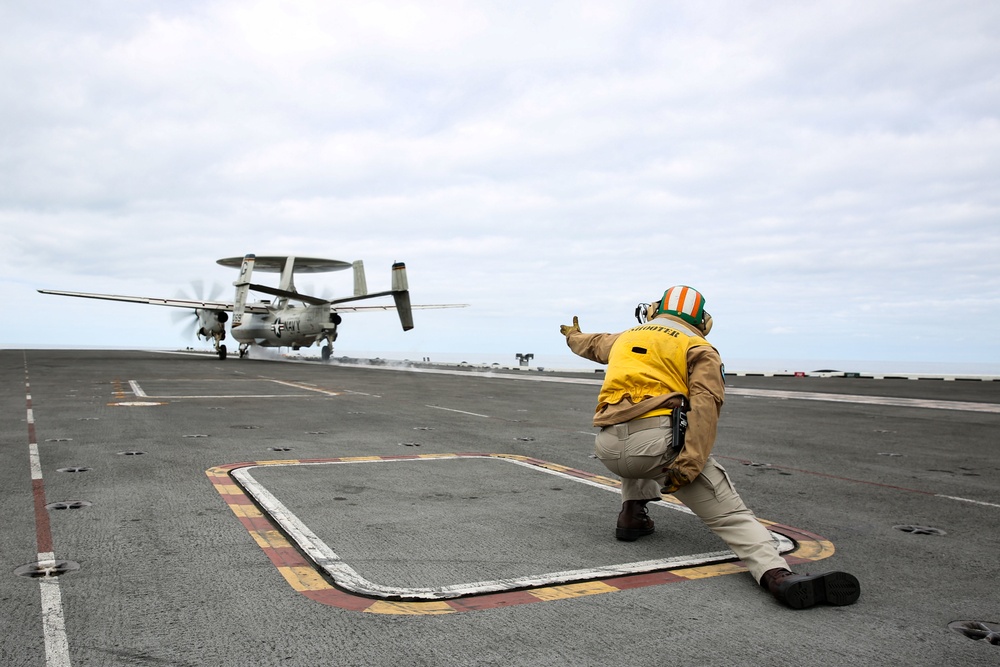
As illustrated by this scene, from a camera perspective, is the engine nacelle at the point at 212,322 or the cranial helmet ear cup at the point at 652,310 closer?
the cranial helmet ear cup at the point at 652,310

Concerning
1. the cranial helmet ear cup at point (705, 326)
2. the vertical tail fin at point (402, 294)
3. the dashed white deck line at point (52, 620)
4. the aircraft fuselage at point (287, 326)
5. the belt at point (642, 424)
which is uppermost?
the vertical tail fin at point (402, 294)

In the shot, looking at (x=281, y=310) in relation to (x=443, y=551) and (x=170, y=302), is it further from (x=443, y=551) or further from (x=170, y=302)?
(x=443, y=551)

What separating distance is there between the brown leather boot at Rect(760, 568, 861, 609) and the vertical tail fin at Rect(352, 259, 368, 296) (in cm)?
4751

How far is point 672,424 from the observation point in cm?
483

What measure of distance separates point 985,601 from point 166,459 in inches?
322

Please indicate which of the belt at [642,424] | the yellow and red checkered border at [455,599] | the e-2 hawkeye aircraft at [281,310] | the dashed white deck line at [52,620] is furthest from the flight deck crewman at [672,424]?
the e-2 hawkeye aircraft at [281,310]

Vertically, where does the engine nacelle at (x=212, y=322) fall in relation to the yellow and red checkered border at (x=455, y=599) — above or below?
above

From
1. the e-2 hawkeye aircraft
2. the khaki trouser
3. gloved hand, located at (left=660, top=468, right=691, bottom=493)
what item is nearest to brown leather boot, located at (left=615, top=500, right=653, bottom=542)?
the khaki trouser

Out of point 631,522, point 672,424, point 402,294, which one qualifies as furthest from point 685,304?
point 402,294

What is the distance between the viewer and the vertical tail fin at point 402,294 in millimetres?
A: 42656

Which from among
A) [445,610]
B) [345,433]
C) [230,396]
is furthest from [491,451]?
[230,396]

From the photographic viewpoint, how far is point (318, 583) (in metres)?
4.24

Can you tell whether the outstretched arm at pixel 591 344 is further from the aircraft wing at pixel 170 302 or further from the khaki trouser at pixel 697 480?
the aircraft wing at pixel 170 302

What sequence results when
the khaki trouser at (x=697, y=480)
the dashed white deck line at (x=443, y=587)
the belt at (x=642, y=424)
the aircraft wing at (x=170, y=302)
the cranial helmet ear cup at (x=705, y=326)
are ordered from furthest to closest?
1. the aircraft wing at (x=170, y=302)
2. the cranial helmet ear cup at (x=705, y=326)
3. the belt at (x=642, y=424)
4. the khaki trouser at (x=697, y=480)
5. the dashed white deck line at (x=443, y=587)
